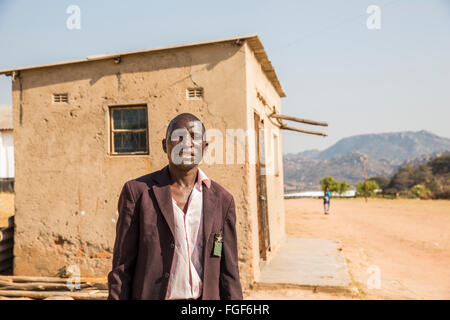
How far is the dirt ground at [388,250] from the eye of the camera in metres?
6.20

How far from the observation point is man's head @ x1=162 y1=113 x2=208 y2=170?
1.91 metres

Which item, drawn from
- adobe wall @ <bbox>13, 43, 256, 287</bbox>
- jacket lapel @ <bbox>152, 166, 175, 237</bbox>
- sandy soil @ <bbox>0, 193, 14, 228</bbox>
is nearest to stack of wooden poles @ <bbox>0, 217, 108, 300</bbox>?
adobe wall @ <bbox>13, 43, 256, 287</bbox>

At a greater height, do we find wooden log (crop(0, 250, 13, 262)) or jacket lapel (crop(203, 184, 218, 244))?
jacket lapel (crop(203, 184, 218, 244))

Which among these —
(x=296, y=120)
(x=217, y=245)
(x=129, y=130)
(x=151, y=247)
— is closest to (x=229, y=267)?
(x=217, y=245)

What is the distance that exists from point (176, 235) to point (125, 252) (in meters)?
0.28

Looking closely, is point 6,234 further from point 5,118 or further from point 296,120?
point 5,118

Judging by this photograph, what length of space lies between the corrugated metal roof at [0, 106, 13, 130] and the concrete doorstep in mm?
16087

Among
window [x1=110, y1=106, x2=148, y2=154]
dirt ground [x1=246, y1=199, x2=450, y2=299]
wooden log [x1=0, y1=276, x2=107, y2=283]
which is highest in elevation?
window [x1=110, y1=106, x2=148, y2=154]

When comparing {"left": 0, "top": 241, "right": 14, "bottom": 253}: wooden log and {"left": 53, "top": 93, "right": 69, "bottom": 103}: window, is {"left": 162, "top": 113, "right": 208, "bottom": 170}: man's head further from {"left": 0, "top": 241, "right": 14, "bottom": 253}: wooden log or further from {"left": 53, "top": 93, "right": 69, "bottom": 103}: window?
{"left": 0, "top": 241, "right": 14, "bottom": 253}: wooden log

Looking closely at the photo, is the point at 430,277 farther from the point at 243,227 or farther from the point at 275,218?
the point at 243,227

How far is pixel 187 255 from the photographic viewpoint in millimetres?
1894

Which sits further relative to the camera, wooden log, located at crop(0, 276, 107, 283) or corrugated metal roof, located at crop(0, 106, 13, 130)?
corrugated metal roof, located at crop(0, 106, 13, 130)

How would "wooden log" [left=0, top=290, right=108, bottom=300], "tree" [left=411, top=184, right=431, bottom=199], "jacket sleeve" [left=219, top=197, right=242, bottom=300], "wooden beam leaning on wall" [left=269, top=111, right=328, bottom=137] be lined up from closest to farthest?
"jacket sleeve" [left=219, top=197, right=242, bottom=300] → "wooden log" [left=0, top=290, right=108, bottom=300] → "wooden beam leaning on wall" [left=269, top=111, right=328, bottom=137] → "tree" [left=411, top=184, right=431, bottom=199]
